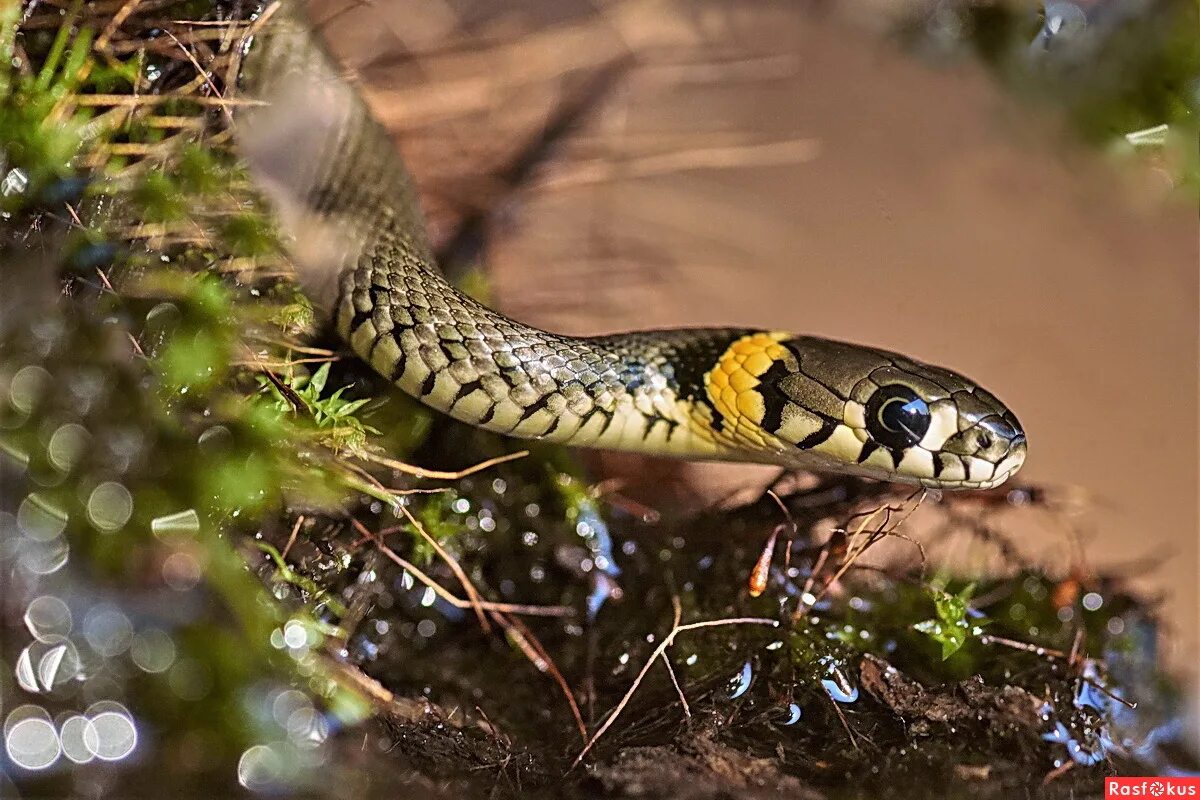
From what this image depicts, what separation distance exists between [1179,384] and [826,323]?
1.22 m

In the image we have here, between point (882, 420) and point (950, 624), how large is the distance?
1.64ft

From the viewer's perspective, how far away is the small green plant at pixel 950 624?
2027mm

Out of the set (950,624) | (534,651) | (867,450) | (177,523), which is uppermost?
(177,523)

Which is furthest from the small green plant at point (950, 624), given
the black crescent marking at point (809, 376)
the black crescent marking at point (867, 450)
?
the black crescent marking at point (809, 376)

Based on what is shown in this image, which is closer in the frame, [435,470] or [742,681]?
[742,681]

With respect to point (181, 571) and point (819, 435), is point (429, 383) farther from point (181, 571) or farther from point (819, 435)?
point (819, 435)

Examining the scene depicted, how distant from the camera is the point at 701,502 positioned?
2590mm

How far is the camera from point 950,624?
2.06 metres

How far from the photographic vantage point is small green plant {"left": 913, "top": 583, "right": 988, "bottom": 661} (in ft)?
6.65

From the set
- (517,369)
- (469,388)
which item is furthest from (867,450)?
(469,388)

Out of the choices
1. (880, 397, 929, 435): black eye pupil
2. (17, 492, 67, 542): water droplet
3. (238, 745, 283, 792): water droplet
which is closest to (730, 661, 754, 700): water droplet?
(880, 397, 929, 435): black eye pupil

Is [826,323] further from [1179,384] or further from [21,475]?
[21,475]

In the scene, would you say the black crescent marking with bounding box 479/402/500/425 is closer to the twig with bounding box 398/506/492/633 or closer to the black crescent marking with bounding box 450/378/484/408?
the black crescent marking with bounding box 450/378/484/408

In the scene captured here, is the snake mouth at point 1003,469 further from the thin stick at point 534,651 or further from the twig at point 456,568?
the twig at point 456,568
